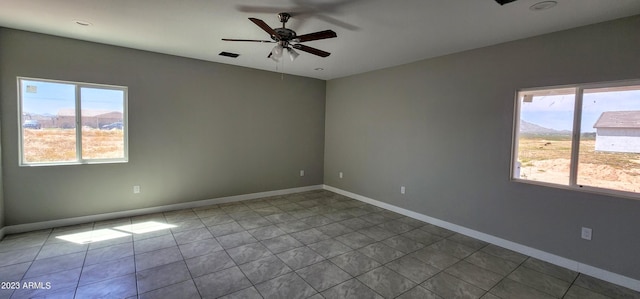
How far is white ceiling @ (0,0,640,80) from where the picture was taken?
2.46 m

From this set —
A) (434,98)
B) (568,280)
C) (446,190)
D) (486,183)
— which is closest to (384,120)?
(434,98)

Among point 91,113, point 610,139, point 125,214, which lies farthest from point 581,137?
point 91,113

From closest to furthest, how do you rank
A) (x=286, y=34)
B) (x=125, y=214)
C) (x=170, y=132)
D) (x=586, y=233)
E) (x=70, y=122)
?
(x=286, y=34) < (x=586, y=233) < (x=70, y=122) < (x=125, y=214) < (x=170, y=132)

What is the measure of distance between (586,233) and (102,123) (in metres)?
6.10

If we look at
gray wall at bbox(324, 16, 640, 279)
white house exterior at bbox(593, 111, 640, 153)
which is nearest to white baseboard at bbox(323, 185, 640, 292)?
gray wall at bbox(324, 16, 640, 279)

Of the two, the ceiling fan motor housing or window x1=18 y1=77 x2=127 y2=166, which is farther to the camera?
window x1=18 y1=77 x2=127 y2=166

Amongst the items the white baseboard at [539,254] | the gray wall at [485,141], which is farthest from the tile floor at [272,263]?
the gray wall at [485,141]

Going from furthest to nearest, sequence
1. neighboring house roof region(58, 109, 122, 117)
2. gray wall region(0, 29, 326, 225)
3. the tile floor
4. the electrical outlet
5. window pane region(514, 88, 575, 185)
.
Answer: neighboring house roof region(58, 109, 122, 117), gray wall region(0, 29, 326, 225), window pane region(514, 88, 575, 185), the electrical outlet, the tile floor

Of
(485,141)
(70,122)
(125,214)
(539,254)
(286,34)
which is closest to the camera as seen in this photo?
(286,34)

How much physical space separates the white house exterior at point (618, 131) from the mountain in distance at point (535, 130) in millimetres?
279

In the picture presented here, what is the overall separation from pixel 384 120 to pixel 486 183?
1927 millimetres

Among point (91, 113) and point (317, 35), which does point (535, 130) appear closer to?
point (317, 35)

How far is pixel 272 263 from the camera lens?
282 centimetres

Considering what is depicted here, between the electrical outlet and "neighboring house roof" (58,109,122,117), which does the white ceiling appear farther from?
the electrical outlet
